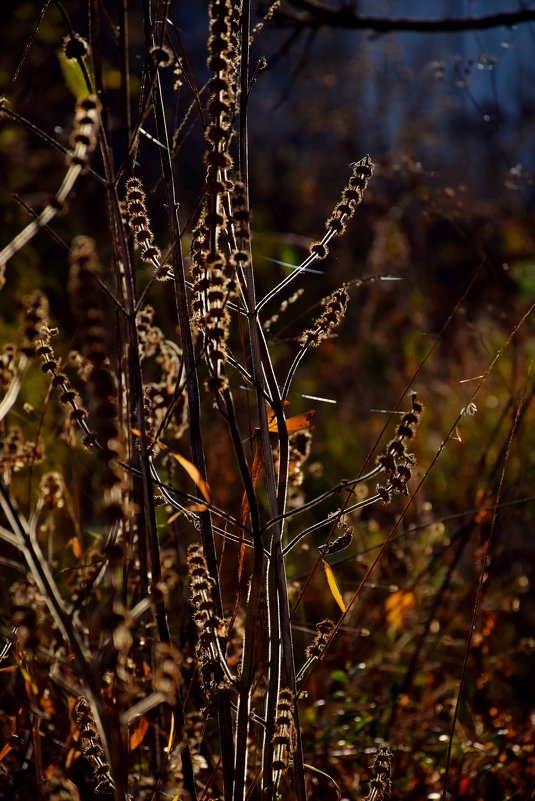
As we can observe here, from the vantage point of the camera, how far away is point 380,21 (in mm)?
2299

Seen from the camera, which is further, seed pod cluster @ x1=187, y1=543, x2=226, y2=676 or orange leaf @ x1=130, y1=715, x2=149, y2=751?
orange leaf @ x1=130, y1=715, x2=149, y2=751

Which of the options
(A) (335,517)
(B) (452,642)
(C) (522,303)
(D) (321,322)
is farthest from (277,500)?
(C) (522,303)

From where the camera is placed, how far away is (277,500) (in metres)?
1.08

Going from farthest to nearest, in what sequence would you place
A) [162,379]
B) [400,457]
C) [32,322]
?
[162,379] < [400,457] < [32,322]

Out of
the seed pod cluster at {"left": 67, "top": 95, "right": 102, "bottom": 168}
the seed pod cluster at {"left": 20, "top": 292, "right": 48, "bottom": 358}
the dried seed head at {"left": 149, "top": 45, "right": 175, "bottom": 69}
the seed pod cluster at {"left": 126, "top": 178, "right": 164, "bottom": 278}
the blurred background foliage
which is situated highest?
the dried seed head at {"left": 149, "top": 45, "right": 175, "bottom": 69}

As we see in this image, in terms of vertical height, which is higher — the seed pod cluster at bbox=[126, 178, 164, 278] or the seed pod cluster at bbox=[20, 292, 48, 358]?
the seed pod cluster at bbox=[126, 178, 164, 278]

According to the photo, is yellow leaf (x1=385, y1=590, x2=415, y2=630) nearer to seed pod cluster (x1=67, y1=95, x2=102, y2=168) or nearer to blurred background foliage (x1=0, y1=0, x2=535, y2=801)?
blurred background foliage (x1=0, y1=0, x2=535, y2=801)

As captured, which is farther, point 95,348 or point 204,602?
point 204,602

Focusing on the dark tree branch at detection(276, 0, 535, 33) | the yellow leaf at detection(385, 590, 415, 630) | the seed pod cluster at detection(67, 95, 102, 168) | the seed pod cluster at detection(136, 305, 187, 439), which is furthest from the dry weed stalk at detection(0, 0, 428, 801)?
the dark tree branch at detection(276, 0, 535, 33)

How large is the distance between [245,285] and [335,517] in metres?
0.33

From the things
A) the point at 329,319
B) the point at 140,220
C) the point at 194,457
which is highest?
the point at 140,220

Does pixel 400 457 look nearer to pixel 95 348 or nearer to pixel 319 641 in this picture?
pixel 319 641

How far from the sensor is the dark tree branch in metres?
2.23

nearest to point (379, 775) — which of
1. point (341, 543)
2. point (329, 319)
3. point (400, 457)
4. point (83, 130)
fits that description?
point (341, 543)
